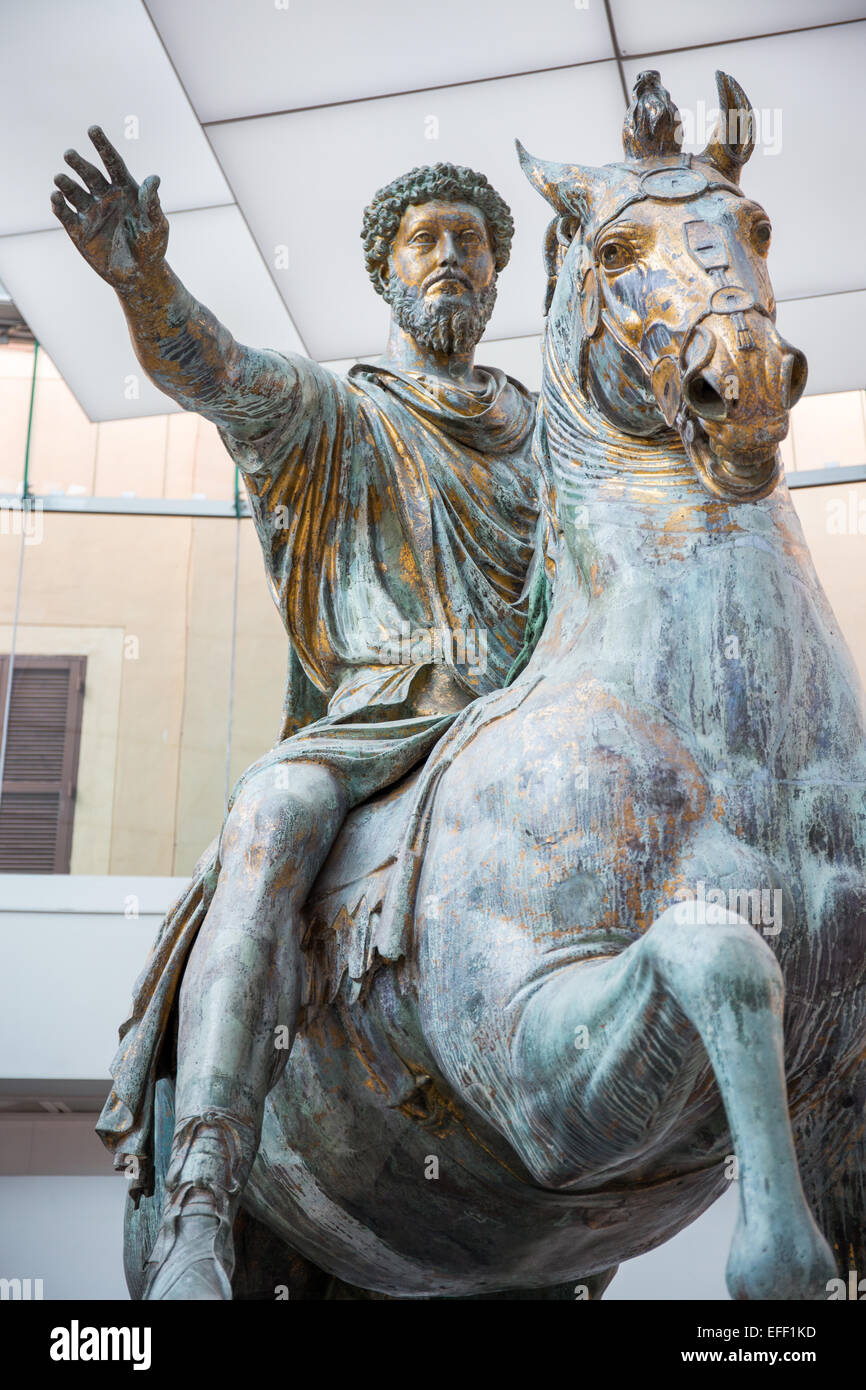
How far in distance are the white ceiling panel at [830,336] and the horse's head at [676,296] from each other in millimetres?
5729

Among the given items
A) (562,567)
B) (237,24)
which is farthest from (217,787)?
(562,567)

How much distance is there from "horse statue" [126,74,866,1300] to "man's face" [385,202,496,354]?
598 millimetres

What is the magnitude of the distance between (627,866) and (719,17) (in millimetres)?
5376

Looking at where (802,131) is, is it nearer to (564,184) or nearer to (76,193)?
(564,184)

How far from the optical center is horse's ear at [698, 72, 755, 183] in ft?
8.97

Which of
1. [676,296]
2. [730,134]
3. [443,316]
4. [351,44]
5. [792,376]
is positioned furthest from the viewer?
[351,44]

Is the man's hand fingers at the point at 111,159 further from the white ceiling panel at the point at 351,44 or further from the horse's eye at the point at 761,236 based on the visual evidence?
the white ceiling panel at the point at 351,44

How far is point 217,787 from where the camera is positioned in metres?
9.12

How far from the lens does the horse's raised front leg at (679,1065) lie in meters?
1.87

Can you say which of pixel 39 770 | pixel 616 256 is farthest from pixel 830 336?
pixel 616 256

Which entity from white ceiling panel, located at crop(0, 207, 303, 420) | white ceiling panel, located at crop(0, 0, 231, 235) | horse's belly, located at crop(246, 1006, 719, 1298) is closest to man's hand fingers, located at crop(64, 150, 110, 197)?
horse's belly, located at crop(246, 1006, 719, 1298)

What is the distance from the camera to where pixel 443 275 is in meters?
3.54

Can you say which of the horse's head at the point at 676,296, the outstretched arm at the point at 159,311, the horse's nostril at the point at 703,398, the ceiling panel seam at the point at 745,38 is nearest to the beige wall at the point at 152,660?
the ceiling panel seam at the point at 745,38

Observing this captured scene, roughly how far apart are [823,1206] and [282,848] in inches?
41.0
